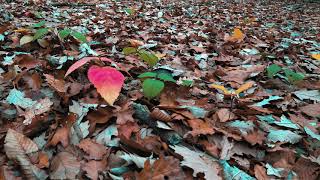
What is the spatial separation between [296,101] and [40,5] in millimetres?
4172

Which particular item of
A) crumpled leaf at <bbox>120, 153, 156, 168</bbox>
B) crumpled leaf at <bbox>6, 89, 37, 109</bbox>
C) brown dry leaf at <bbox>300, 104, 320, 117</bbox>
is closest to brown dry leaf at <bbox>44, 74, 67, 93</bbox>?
crumpled leaf at <bbox>6, 89, 37, 109</bbox>

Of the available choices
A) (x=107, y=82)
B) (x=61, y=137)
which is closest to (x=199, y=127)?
(x=107, y=82)

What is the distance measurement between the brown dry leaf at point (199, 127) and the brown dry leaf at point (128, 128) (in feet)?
0.85

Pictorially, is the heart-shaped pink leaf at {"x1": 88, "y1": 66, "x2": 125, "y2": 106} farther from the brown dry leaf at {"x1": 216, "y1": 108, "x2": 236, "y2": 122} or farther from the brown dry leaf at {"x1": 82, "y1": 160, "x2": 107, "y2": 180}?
the brown dry leaf at {"x1": 216, "y1": 108, "x2": 236, "y2": 122}

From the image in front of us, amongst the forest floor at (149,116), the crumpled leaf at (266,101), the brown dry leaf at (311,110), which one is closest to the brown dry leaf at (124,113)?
the forest floor at (149,116)

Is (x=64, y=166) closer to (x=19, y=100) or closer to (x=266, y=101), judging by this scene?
(x=19, y=100)

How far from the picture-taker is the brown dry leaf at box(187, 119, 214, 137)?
4.83 ft

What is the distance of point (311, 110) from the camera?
6.01 ft

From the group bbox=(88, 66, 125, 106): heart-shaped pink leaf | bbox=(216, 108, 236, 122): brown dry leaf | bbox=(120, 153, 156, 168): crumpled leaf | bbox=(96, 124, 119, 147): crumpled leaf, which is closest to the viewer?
bbox=(120, 153, 156, 168): crumpled leaf

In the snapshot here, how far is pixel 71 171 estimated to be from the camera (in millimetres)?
1181

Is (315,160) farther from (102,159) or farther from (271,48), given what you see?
(271,48)

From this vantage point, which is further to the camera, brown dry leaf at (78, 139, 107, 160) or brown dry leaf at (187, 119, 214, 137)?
brown dry leaf at (187, 119, 214, 137)

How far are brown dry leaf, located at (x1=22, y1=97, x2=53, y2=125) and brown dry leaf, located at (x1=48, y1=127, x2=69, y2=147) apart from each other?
0.55 feet

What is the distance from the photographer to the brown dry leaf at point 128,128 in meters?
1.43
